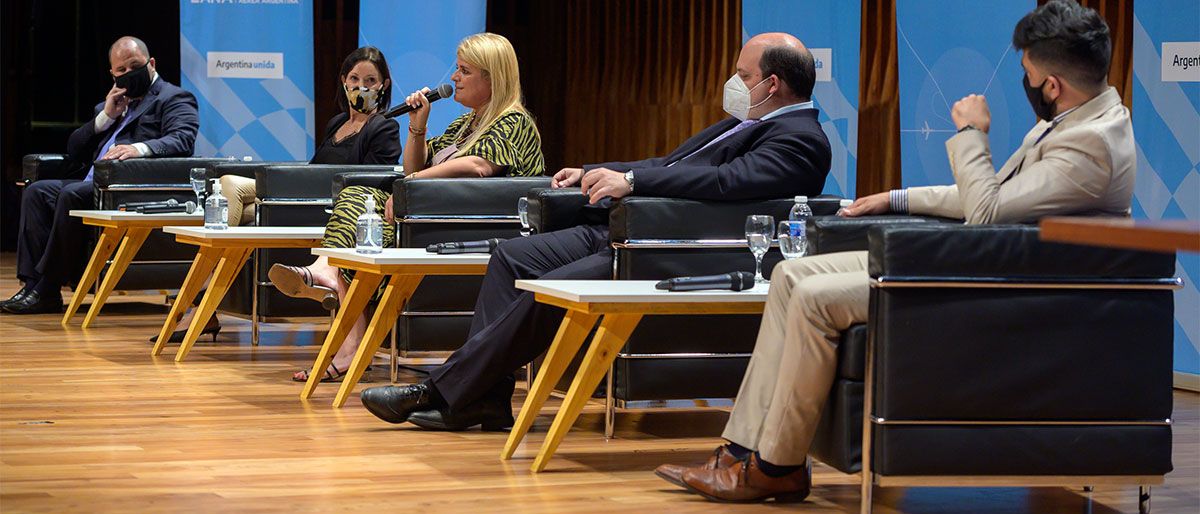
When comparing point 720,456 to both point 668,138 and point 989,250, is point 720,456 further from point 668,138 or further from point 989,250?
point 668,138

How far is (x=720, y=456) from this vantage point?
11.5ft

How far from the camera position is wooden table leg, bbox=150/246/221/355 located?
5.96 meters

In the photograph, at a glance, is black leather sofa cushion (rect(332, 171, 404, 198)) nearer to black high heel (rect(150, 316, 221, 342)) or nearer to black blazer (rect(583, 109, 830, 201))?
black high heel (rect(150, 316, 221, 342))

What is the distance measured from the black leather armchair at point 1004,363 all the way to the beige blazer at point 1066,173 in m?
0.10

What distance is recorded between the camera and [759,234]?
400cm

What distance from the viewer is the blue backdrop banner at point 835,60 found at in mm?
6918

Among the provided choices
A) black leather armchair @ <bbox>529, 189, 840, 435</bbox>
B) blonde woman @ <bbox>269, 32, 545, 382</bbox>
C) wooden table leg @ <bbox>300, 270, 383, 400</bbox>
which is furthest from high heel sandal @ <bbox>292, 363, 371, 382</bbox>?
black leather armchair @ <bbox>529, 189, 840, 435</bbox>

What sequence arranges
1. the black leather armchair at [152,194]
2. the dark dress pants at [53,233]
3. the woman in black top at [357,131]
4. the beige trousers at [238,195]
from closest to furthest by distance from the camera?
the woman in black top at [357,131] → the beige trousers at [238,195] → the black leather armchair at [152,194] → the dark dress pants at [53,233]

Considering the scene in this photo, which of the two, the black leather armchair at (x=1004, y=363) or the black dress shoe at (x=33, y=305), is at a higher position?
the black leather armchair at (x=1004, y=363)

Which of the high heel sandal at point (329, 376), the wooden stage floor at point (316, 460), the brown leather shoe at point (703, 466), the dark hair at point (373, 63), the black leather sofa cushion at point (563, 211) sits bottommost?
the wooden stage floor at point (316, 460)

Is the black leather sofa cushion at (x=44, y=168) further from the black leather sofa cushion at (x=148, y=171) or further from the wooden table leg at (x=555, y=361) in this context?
the wooden table leg at (x=555, y=361)

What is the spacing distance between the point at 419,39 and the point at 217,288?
2928 mm

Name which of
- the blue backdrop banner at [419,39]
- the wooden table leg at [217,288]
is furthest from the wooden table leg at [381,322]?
the blue backdrop banner at [419,39]

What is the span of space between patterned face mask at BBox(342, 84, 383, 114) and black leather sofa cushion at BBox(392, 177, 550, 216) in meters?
1.15
